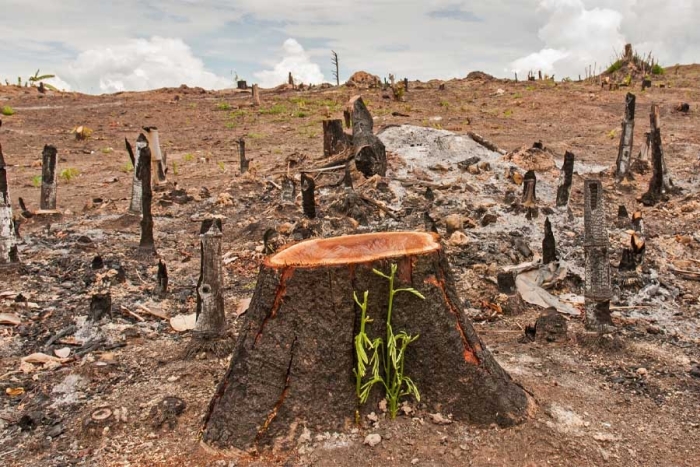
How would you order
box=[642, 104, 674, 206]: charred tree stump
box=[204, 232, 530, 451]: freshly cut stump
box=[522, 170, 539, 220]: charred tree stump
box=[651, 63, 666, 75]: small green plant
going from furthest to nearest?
box=[651, 63, 666, 75]: small green plant
box=[642, 104, 674, 206]: charred tree stump
box=[522, 170, 539, 220]: charred tree stump
box=[204, 232, 530, 451]: freshly cut stump

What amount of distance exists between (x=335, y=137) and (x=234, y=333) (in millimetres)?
5901

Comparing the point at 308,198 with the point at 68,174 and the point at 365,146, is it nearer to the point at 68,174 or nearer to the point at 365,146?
the point at 365,146

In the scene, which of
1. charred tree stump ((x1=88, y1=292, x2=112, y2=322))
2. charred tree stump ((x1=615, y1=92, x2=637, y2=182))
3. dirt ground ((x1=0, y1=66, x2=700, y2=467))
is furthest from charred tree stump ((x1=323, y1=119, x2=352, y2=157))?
charred tree stump ((x1=88, y1=292, x2=112, y2=322))

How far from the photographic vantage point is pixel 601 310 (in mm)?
4520

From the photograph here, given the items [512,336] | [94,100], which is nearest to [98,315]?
[512,336]

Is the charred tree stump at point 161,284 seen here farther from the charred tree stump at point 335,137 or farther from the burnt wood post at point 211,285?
the charred tree stump at point 335,137

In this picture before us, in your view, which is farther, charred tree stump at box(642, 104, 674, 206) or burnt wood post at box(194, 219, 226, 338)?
charred tree stump at box(642, 104, 674, 206)

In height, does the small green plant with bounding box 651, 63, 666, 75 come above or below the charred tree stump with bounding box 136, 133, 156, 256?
above

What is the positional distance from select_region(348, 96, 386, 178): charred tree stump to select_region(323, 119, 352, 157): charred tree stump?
28.4 inches

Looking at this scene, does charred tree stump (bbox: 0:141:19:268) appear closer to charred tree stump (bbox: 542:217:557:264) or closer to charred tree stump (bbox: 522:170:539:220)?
charred tree stump (bbox: 542:217:557:264)

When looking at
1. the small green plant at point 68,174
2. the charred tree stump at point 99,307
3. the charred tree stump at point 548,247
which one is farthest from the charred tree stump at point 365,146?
the small green plant at point 68,174

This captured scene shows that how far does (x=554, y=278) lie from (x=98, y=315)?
15.0ft

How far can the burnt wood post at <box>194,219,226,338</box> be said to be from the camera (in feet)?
13.4

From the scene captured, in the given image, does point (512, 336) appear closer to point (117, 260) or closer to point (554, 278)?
point (554, 278)
